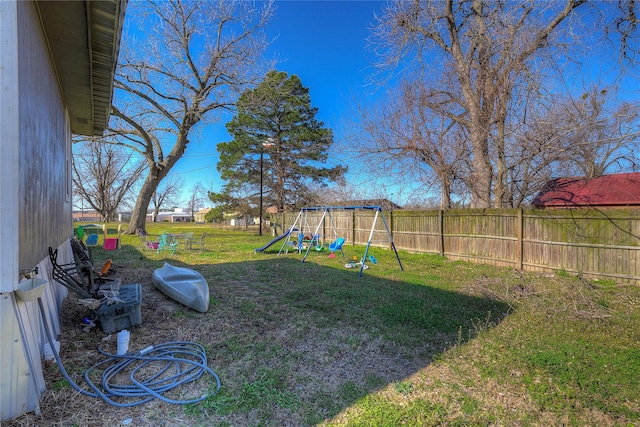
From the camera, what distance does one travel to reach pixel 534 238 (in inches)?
323

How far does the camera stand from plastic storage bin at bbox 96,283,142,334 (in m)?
3.60

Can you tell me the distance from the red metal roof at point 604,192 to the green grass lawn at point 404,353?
32.6 ft

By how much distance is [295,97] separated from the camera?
24.9 m

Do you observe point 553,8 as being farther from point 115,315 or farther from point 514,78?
point 115,315

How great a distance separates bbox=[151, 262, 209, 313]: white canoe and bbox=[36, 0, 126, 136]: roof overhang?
325 centimetres

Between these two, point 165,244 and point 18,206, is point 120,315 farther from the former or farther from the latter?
point 165,244

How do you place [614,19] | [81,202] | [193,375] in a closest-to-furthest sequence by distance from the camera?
1. [193,375]
2. [614,19]
3. [81,202]

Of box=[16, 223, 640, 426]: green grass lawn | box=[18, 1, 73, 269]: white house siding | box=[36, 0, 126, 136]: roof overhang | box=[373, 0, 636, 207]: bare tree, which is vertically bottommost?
box=[16, 223, 640, 426]: green grass lawn

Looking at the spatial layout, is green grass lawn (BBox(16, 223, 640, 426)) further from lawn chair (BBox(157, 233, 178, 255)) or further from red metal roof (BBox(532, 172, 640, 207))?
red metal roof (BBox(532, 172, 640, 207))

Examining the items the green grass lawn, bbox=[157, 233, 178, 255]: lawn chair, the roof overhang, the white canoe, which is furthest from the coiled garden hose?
bbox=[157, 233, 178, 255]: lawn chair

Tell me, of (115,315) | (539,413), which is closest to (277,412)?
(539,413)

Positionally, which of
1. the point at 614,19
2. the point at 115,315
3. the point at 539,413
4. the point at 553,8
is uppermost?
the point at 553,8

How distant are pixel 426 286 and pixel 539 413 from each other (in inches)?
162

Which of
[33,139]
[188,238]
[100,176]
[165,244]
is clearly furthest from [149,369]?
[100,176]
